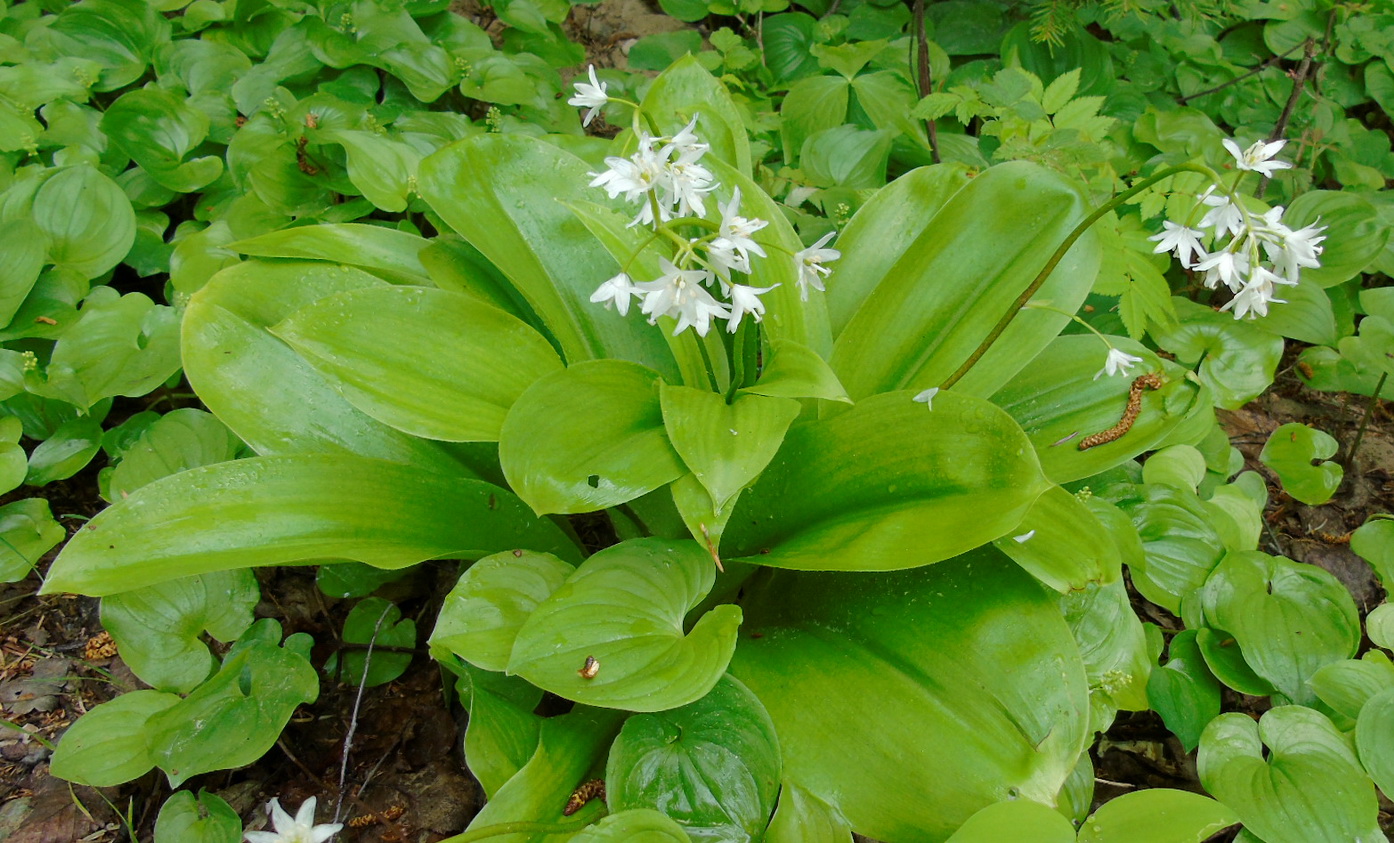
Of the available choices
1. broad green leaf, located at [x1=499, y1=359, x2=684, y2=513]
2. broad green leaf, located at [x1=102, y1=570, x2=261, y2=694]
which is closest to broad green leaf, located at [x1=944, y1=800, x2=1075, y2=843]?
broad green leaf, located at [x1=499, y1=359, x2=684, y2=513]

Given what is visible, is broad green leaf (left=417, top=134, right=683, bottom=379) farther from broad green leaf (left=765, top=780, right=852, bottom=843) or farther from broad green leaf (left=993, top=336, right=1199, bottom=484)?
broad green leaf (left=765, top=780, right=852, bottom=843)

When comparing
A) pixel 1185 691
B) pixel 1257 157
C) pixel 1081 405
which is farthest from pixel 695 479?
pixel 1185 691

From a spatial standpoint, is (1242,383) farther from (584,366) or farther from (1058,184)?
(584,366)

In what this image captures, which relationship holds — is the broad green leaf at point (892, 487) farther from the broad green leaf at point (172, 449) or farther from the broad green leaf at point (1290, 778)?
the broad green leaf at point (172, 449)

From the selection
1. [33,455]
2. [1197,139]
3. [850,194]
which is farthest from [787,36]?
[33,455]

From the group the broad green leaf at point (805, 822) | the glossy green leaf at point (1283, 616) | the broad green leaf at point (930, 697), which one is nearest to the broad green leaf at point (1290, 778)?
the glossy green leaf at point (1283, 616)

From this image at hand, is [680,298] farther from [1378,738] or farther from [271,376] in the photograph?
[1378,738]
